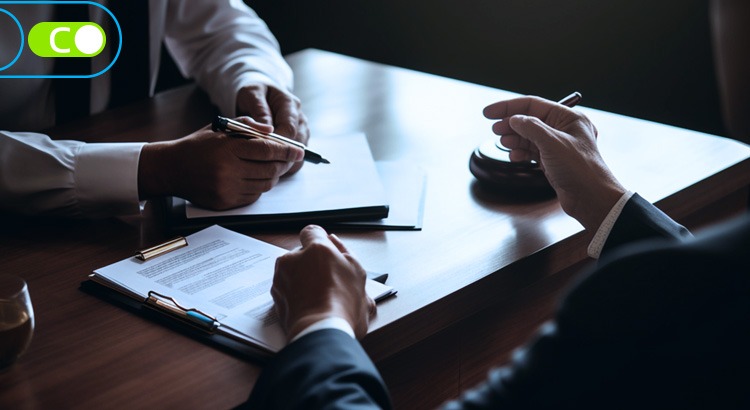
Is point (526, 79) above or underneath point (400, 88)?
underneath

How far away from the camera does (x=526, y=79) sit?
3.51m

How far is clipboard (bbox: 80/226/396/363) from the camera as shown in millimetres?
977

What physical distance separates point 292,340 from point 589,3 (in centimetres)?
262

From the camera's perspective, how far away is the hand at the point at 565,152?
1263 millimetres

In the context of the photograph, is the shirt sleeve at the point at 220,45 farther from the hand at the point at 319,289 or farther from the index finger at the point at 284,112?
the hand at the point at 319,289

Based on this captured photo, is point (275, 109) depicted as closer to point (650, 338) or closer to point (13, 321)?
point (13, 321)

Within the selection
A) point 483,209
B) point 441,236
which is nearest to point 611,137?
point 483,209

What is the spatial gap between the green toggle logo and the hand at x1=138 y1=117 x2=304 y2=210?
0.66 meters

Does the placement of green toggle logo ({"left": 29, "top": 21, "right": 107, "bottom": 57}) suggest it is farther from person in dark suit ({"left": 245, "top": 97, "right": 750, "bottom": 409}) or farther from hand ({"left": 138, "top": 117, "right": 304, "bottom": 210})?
person in dark suit ({"left": 245, "top": 97, "right": 750, "bottom": 409})

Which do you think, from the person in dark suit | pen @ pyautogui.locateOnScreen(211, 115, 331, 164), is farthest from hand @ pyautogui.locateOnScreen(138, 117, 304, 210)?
the person in dark suit

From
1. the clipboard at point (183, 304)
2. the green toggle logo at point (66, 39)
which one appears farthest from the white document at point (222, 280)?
the green toggle logo at point (66, 39)

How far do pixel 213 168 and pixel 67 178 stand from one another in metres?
0.25

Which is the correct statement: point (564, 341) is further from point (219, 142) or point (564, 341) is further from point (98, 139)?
point (98, 139)

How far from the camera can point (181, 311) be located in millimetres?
1030
